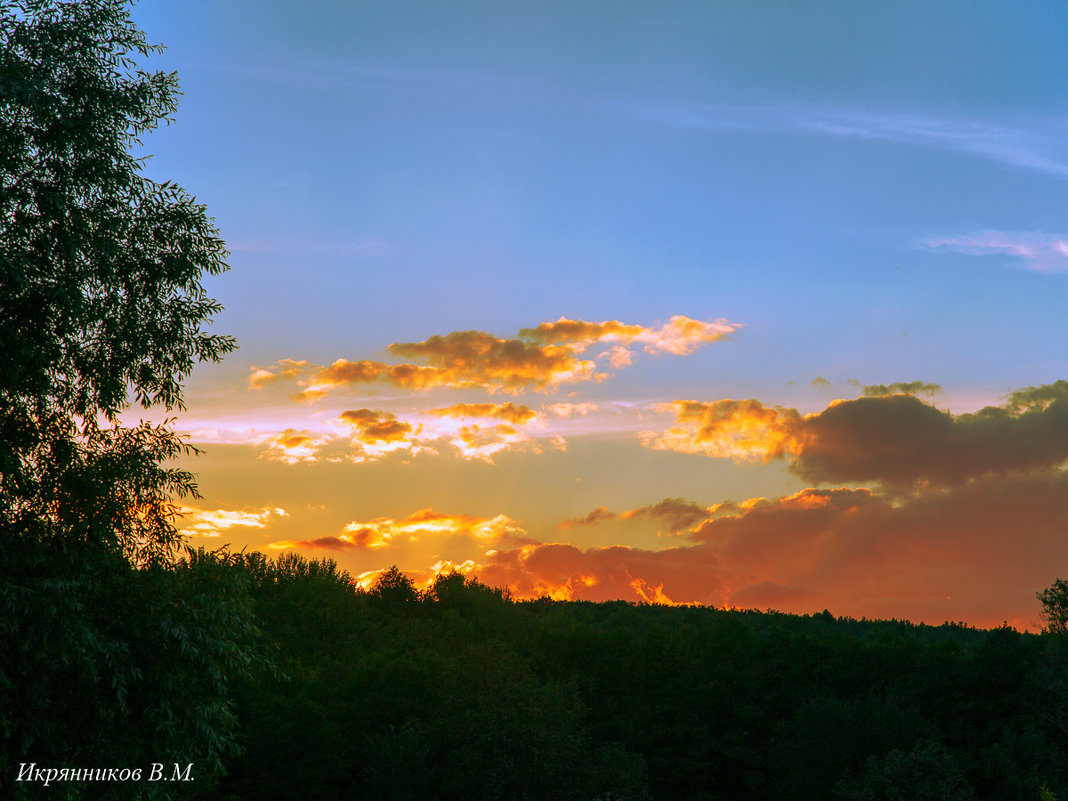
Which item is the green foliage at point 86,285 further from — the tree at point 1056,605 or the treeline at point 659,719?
the tree at point 1056,605

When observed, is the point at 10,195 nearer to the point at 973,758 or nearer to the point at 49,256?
the point at 49,256

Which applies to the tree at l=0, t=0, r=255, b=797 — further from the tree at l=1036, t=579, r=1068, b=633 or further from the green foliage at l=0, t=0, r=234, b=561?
the tree at l=1036, t=579, r=1068, b=633

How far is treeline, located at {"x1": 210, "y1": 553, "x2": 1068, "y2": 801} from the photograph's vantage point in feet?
126

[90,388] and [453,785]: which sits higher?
[90,388]

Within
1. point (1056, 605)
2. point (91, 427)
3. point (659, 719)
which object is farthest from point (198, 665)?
point (1056, 605)

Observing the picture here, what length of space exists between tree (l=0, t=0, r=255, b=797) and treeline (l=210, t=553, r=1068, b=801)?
50.4ft

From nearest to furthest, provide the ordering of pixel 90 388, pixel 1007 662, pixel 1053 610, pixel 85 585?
pixel 85 585, pixel 90 388, pixel 1007 662, pixel 1053 610

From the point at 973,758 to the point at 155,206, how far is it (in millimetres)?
49274

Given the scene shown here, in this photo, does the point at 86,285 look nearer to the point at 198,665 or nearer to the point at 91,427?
the point at 91,427

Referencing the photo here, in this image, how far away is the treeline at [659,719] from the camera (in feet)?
126

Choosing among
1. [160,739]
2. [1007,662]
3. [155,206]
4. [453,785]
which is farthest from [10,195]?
[1007,662]

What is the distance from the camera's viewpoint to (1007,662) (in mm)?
52375

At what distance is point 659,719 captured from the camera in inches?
2253

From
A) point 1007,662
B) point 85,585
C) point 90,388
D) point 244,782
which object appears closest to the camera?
point 85,585
